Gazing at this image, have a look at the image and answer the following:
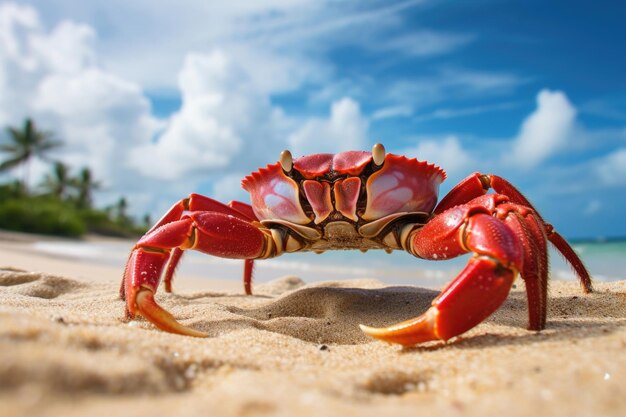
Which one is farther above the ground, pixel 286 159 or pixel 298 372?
pixel 286 159

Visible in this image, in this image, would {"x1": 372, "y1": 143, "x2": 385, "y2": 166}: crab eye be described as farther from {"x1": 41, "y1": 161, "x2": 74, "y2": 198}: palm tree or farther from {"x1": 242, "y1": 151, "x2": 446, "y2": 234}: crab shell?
{"x1": 41, "y1": 161, "x2": 74, "y2": 198}: palm tree

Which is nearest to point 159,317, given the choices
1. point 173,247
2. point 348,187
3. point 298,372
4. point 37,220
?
point 173,247

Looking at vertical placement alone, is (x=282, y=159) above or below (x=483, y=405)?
above

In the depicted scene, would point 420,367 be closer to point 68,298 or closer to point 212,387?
point 212,387

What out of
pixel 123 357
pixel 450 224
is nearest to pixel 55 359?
pixel 123 357

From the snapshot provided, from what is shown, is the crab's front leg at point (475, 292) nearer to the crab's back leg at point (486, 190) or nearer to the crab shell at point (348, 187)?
the crab shell at point (348, 187)

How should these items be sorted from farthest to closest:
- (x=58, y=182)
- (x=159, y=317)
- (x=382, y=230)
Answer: (x=58, y=182)
(x=382, y=230)
(x=159, y=317)

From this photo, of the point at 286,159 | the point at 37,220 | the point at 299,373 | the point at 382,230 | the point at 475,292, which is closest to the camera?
the point at 299,373

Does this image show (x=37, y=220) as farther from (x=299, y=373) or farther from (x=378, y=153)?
(x=299, y=373)

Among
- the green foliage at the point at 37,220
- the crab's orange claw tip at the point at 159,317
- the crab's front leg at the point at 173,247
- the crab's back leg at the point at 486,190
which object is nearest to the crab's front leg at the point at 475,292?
the crab's orange claw tip at the point at 159,317
